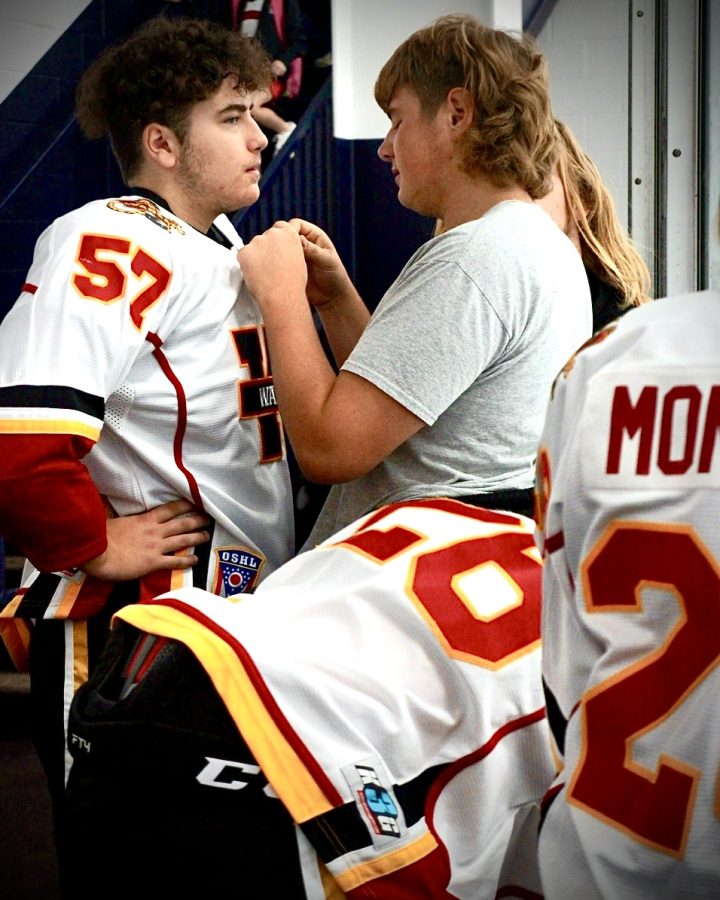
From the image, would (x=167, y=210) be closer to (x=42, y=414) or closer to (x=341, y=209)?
(x=42, y=414)

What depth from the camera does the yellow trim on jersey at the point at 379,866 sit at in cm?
96

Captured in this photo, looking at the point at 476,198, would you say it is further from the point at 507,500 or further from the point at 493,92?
the point at 507,500

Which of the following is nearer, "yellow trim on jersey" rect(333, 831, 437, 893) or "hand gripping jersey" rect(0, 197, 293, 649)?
"yellow trim on jersey" rect(333, 831, 437, 893)

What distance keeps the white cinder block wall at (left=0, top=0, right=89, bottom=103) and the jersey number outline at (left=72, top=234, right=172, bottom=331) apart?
3.15 metres

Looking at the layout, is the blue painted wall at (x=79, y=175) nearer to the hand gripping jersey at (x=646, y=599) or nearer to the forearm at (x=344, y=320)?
the forearm at (x=344, y=320)

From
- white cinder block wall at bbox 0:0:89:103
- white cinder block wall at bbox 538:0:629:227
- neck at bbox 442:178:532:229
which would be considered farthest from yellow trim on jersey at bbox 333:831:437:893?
white cinder block wall at bbox 0:0:89:103

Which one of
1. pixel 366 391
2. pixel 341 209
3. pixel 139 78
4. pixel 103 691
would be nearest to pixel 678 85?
pixel 341 209

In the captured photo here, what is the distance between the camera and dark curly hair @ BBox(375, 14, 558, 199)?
1431 millimetres

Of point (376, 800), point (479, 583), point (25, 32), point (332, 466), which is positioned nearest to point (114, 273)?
point (332, 466)

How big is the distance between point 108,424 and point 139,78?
0.60 metres

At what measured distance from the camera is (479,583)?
1073mm

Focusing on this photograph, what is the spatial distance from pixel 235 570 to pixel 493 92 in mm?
760

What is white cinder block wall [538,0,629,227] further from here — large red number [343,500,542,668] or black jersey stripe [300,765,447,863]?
black jersey stripe [300,765,447,863]

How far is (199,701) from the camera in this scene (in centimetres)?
99
